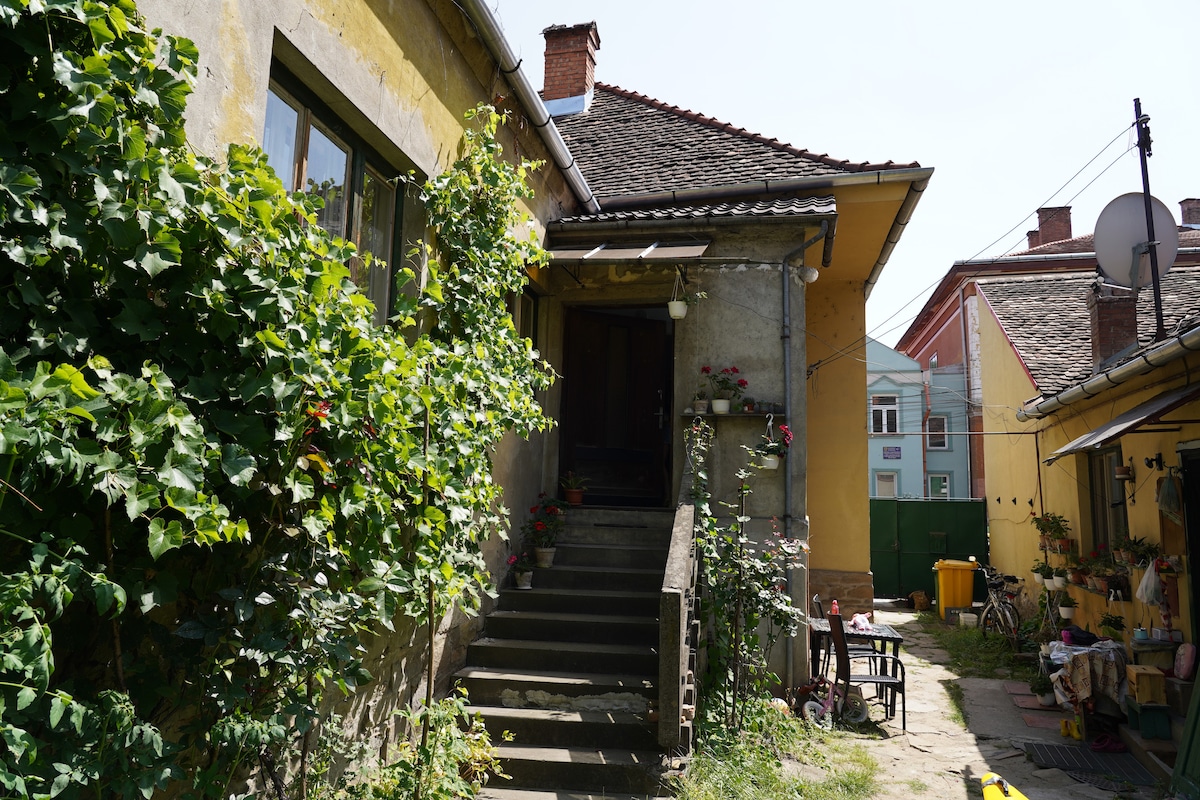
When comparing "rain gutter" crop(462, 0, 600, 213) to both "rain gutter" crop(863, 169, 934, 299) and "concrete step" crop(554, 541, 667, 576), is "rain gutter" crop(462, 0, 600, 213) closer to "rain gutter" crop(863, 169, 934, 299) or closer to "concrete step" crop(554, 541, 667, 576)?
"rain gutter" crop(863, 169, 934, 299)

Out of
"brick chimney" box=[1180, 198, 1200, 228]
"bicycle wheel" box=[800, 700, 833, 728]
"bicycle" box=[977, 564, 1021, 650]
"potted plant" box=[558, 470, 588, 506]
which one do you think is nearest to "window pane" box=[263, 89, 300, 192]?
"potted plant" box=[558, 470, 588, 506]

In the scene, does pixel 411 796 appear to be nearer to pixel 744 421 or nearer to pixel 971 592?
pixel 744 421

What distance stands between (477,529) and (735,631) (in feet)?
8.02

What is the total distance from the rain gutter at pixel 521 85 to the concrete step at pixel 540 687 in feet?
15.4

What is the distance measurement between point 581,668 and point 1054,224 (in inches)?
963

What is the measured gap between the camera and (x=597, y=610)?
22.7 ft

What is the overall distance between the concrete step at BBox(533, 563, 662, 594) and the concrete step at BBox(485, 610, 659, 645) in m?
0.44

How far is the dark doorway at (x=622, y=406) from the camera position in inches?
396

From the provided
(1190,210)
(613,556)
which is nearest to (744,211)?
(613,556)

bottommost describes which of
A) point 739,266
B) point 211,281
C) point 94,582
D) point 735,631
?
point 735,631

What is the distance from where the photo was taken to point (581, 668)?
6270mm

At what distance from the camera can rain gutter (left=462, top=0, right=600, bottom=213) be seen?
577cm

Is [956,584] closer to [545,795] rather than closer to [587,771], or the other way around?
[587,771]

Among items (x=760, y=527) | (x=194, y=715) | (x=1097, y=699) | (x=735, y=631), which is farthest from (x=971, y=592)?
(x=194, y=715)
